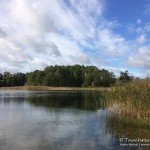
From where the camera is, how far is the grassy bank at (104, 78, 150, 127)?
19703mm

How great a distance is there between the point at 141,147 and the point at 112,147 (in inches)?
52.5

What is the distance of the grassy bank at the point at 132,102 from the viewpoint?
64.6ft

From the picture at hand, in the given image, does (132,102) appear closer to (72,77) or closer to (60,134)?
(60,134)

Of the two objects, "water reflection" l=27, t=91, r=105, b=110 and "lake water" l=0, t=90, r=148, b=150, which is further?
"water reflection" l=27, t=91, r=105, b=110

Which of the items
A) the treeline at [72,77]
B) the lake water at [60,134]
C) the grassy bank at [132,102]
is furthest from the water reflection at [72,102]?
the treeline at [72,77]

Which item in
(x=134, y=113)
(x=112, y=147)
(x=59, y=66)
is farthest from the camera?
(x=59, y=66)

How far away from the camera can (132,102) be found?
21328 mm

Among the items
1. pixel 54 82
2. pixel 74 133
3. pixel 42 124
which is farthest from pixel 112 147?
pixel 54 82

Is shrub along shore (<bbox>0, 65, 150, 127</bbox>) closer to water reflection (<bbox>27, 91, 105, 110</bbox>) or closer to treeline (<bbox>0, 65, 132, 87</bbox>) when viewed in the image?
treeline (<bbox>0, 65, 132, 87</bbox>)

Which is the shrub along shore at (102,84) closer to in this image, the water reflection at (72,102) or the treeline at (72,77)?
the treeline at (72,77)

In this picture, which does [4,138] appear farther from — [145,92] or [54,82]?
[54,82]

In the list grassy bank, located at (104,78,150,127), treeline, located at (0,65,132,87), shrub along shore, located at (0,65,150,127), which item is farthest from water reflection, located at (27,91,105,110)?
treeline, located at (0,65,132,87)

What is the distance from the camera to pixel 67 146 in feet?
48.9

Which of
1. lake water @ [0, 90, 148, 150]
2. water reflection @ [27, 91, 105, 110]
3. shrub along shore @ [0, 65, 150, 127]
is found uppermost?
shrub along shore @ [0, 65, 150, 127]
